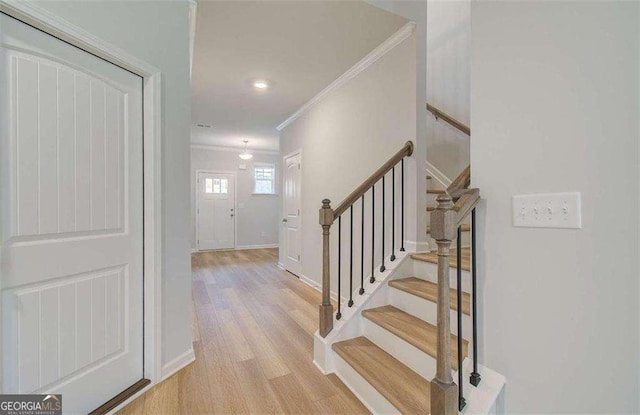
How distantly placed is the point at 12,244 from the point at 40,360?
0.57 meters

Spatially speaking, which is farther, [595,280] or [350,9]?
[350,9]

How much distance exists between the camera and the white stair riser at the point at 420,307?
1.62 m

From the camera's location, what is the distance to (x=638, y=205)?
0.86m

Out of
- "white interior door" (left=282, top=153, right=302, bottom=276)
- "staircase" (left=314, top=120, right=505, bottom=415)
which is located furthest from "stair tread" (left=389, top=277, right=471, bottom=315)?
"white interior door" (left=282, top=153, right=302, bottom=276)

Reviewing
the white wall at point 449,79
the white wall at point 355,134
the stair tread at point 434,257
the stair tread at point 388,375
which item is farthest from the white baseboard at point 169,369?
the white wall at point 449,79

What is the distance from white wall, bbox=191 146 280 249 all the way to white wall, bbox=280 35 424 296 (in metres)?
3.02

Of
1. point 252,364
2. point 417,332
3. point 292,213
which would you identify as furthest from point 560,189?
point 292,213

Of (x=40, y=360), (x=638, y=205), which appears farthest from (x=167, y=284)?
(x=638, y=205)

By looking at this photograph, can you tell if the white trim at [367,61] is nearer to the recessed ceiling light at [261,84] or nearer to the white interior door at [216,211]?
the recessed ceiling light at [261,84]

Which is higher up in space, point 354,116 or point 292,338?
point 354,116

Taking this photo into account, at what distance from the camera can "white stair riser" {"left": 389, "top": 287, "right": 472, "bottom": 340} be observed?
1.62 meters

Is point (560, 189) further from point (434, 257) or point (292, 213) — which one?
point (292, 213)

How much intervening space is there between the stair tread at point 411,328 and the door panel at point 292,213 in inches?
97.4

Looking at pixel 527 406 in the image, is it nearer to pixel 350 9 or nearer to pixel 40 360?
Answer: pixel 40 360
